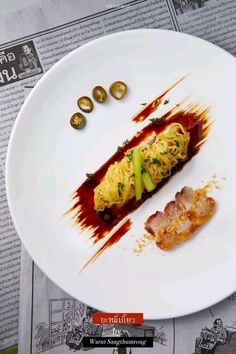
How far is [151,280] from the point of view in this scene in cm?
147

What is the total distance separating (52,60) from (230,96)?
1.81 feet

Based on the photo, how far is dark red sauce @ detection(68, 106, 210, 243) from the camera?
150 cm

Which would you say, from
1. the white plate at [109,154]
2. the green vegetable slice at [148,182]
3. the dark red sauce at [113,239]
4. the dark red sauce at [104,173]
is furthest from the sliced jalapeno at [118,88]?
the dark red sauce at [113,239]

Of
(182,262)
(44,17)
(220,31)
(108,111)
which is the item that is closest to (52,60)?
(44,17)

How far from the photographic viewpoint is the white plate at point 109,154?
1.46 metres

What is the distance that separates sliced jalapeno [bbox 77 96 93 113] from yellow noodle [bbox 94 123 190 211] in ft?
0.55

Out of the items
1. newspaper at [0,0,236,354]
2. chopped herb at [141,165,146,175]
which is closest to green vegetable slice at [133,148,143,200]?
chopped herb at [141,165,146,175]

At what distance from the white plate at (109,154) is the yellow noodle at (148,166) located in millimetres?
43

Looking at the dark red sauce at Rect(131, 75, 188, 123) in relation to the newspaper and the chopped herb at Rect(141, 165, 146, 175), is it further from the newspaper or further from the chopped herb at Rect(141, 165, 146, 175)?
the newspaper

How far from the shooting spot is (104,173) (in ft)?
4.99

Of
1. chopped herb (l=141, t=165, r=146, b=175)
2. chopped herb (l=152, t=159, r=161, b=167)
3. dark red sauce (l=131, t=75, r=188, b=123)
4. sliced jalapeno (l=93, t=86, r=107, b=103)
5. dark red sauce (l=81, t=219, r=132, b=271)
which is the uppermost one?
sliced jalapeno (l=93, t=86, r=107, b=103)

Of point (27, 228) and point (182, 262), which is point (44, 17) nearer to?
point (27, 228)

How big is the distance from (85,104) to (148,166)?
0.25 metres

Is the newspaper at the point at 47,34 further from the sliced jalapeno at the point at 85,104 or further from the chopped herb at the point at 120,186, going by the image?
the chopped herb at the point at 120,186
